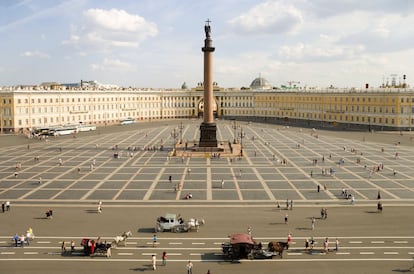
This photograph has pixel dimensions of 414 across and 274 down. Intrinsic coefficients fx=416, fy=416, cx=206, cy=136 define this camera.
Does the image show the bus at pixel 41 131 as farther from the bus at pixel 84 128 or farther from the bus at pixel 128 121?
the bus at pixel 128 121

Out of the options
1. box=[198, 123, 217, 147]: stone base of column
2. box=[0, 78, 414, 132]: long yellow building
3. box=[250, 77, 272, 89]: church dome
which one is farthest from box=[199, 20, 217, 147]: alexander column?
box=[250, 77, 272, 89]: church dome

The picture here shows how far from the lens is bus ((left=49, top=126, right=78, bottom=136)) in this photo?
103188 mm

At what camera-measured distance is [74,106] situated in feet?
404

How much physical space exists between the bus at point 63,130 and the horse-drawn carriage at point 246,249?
85.5 metres

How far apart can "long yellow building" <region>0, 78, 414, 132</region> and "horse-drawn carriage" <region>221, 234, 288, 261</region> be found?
90218mm

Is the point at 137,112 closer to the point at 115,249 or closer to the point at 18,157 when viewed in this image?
the point at 18,157

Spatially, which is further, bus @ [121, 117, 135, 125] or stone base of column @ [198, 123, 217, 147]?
bus @ [121, 117, 135, 125]

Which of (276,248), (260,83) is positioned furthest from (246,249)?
(260,83)

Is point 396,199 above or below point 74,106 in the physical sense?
below

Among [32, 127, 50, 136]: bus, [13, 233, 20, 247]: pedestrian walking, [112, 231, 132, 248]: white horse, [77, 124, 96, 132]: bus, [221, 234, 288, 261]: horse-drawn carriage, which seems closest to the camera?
[221, 234, 288, 261]: horse-drawn carriage

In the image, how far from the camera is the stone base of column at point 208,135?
74363 millimetres

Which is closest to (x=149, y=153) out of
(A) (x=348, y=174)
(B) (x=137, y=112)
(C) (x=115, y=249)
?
(A) (x=348, y=174)

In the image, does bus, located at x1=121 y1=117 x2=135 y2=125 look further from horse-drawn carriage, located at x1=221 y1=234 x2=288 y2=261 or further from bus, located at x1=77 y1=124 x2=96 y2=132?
horse-drawn carriage, located at x1=221 y1=234 x2=288 y2=261

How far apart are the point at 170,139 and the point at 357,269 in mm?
70581
